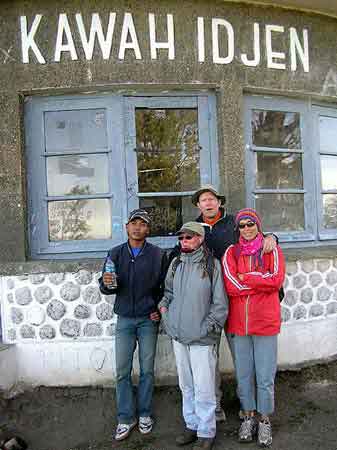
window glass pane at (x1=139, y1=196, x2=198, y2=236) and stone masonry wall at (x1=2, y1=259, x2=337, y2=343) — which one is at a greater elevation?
window glass pane at (x1=139, y1=196, x2=198, y2=236)

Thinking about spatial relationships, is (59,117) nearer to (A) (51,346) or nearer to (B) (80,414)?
(A) (51,346)

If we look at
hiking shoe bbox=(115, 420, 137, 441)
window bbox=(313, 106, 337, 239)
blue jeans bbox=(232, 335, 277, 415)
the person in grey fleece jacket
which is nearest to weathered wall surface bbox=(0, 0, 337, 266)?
window bbox=(313, 106, 337, 239)

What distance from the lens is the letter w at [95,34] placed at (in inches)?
172

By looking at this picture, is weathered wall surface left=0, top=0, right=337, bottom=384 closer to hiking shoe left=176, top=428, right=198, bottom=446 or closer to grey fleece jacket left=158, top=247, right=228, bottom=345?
hiking shoe left=176, top=428, right=198, bottom=446

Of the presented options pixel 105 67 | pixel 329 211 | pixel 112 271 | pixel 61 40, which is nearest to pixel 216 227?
pixel 112 271

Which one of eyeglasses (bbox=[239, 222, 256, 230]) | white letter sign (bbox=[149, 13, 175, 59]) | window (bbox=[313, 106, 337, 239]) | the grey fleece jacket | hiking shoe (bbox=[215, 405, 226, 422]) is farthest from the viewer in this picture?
window (bbox=[313, 106, 337, 239])

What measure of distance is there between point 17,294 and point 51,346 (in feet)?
2.02

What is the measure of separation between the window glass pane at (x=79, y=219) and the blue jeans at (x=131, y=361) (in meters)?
1.21

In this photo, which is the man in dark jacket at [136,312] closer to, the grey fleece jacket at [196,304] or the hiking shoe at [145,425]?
the hiking shoe at [145,425]

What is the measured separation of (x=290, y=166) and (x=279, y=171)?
17cm

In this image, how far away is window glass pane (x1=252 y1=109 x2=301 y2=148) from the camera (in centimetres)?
494

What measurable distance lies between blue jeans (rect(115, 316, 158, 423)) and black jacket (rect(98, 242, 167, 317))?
0.11 m

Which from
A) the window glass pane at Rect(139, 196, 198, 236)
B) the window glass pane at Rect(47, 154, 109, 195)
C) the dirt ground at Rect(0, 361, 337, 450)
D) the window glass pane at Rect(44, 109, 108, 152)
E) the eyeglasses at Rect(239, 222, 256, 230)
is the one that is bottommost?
the dirt ground at Rect(0, 361, 337, 450)

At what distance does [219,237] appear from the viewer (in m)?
3.67
